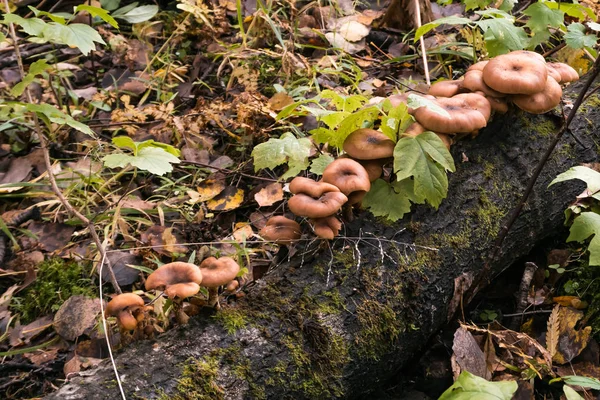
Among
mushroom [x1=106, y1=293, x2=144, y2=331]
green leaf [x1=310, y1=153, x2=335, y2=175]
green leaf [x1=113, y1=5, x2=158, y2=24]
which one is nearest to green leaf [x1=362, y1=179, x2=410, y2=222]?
green leaf [x1=310, y1=153, x2=335, y2=175]

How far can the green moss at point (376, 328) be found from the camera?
8.51 ft

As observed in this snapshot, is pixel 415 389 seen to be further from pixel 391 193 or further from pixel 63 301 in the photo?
pixel 63 301

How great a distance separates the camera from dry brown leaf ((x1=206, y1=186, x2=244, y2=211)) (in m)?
3.96

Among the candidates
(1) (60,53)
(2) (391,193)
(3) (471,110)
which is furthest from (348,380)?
(1) (60,53)

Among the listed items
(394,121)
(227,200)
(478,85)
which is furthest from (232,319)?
(478,85)

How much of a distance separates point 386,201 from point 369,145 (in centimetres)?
30

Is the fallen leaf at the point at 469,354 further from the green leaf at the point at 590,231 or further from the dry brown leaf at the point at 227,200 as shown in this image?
the dry brown leaf at the point at 227,200

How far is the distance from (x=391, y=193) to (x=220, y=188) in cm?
159

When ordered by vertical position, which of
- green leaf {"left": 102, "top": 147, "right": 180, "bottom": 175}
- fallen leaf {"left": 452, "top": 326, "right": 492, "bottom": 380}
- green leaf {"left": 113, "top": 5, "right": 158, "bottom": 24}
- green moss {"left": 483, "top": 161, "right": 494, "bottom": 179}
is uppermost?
green leaf {"left": 102, "top": 147, "right": 180, "bottom": 175}

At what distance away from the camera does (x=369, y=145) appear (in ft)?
9.45

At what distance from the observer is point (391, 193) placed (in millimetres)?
2896

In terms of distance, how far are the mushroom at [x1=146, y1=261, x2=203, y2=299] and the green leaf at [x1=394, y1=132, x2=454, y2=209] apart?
1096mm

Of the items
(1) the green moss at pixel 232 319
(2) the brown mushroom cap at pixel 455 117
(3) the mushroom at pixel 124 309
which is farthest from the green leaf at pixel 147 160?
(2) the brown mushroom cap at pixel 455 117

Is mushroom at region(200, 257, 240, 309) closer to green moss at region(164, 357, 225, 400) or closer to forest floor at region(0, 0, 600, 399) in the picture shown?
forest floor at region(0, 0, 600, 399)
